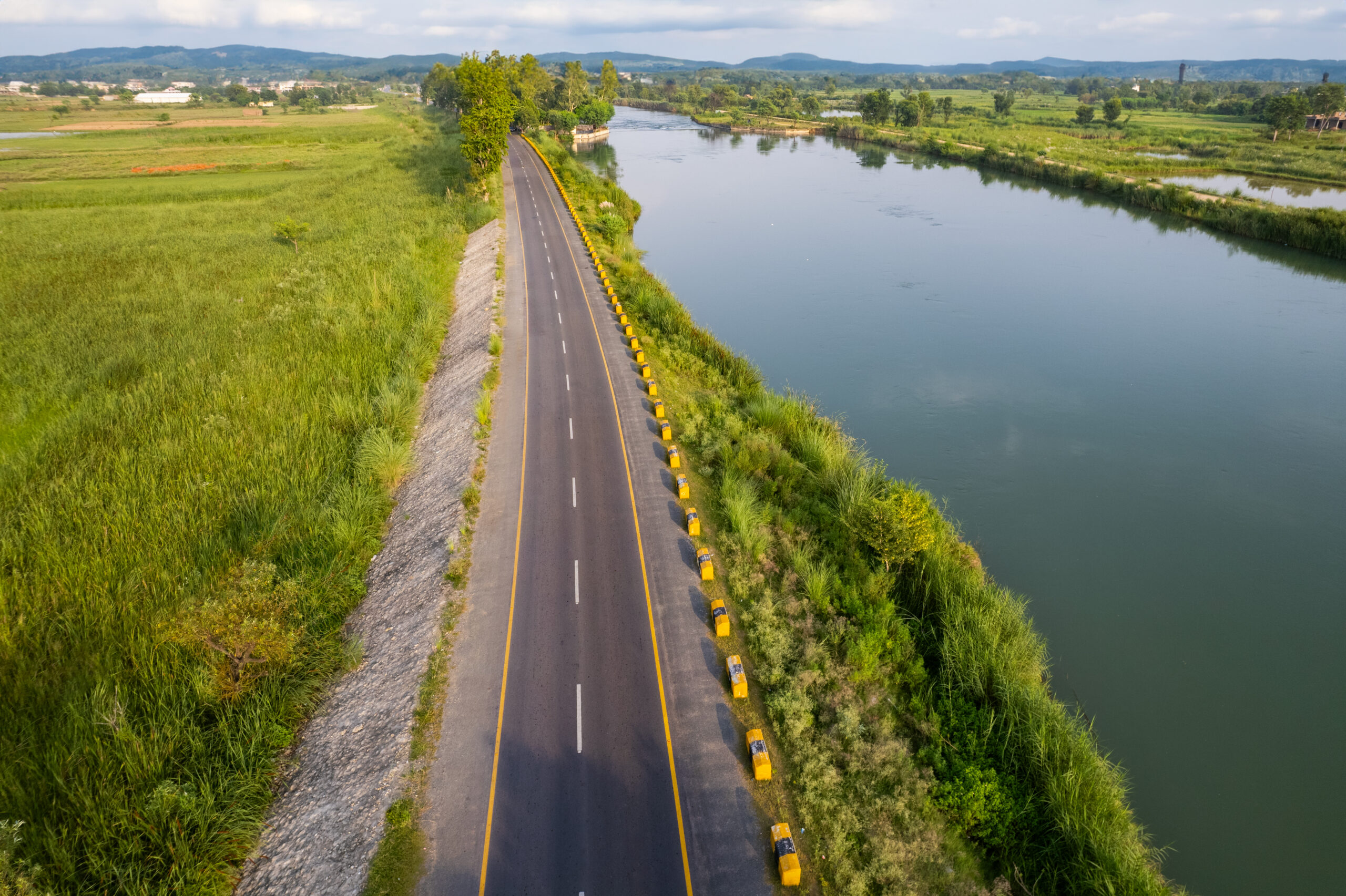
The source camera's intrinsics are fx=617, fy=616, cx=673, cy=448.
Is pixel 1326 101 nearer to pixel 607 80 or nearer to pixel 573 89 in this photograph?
pixel 573 89

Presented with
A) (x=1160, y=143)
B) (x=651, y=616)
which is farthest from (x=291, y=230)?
(x=1160, y=143)

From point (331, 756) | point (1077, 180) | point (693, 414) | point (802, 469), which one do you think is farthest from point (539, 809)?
point (1077, 180)

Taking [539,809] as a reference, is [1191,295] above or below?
above

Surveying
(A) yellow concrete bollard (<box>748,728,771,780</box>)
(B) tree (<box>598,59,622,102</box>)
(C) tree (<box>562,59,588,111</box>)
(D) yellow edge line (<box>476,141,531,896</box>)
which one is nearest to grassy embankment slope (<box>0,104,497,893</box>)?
(D) yellow edge line (<box>476,141,531,896</box>)

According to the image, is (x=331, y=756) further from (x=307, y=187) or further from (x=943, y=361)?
(x=307, y=187)

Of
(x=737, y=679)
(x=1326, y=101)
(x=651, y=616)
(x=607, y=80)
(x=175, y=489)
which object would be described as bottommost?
(x=737, y=679)

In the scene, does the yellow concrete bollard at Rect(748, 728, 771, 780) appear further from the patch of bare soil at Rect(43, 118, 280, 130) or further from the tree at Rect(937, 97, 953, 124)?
the patch of bare soil at Rect(43, 118, 280, 130)
